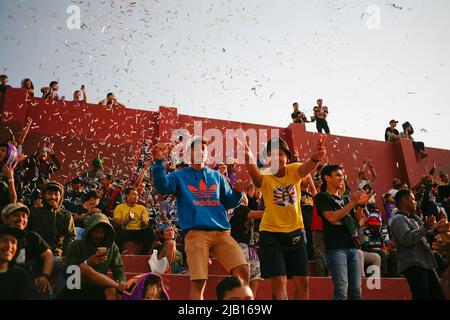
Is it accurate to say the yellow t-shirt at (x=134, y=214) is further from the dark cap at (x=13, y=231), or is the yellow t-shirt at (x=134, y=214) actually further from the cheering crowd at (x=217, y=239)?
the dark cap at (x=13, y=231)

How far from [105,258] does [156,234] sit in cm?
289

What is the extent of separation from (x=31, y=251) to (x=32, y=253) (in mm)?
24

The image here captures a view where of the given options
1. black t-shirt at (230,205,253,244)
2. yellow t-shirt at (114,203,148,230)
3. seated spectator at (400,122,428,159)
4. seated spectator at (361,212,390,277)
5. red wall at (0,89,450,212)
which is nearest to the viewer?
black t-shirt at (230,205,253,244)

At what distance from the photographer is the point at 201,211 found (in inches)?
177

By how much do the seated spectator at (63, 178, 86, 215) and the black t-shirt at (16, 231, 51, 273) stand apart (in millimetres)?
3070

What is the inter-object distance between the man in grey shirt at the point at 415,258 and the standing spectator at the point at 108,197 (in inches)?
206

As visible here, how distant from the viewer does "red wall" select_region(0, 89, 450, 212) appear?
12.1 m

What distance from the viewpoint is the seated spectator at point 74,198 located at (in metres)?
7.98

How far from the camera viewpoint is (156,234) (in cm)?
783

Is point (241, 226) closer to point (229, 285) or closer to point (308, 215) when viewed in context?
point (308, 215)

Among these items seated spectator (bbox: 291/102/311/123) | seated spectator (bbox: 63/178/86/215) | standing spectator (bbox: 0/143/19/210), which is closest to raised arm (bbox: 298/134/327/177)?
standing spectator (bbox: 0/143/19/210)

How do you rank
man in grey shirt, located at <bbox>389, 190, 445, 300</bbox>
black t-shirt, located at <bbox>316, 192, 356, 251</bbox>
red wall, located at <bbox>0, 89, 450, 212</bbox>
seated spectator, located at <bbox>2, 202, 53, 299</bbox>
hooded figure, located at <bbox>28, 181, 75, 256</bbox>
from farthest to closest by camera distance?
red wall, located at <bbox>0, 89, 450, 212</bbox> < hooded figure, located at <bbox>28, 181, 75, 256</bbox> < man in grey shirt, located at <bbox>389, 190, 445, 300</bbox> < black t-shirt, located at <bbox>316, 192, 356, 251</bbox> < seated spectator, located at <bbox>2, 202, 53, 299</bbox>

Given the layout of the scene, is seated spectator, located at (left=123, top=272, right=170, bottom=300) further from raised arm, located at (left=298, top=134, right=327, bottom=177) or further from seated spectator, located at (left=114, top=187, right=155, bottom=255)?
seated spectator, located at (left=114, top=187, right=155, bottom=255)
